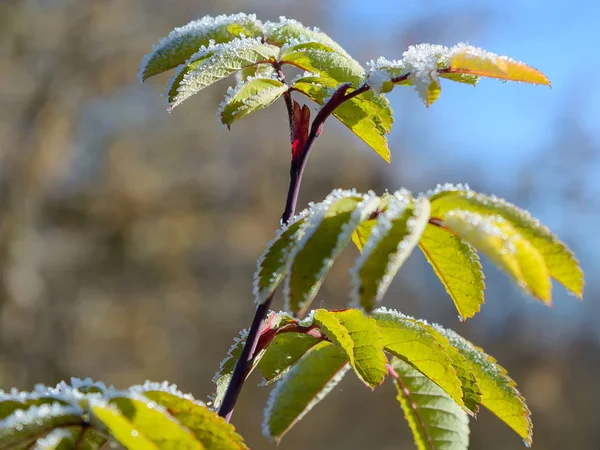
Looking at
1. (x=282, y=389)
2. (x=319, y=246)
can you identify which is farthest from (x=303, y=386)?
(x=319, y=246)

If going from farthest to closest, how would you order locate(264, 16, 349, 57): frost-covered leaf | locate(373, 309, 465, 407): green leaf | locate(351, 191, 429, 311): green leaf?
locate(264, 16, 349, 57): frost-covered leaf
locate(373, 309, 465, 407): green leaf
locate(351, 191, 429, 311): green leaf

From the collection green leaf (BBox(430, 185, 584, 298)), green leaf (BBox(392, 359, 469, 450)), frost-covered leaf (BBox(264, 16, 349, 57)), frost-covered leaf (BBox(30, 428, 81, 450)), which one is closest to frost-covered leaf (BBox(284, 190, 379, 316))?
green leaf (BBox(430, 185, 584, 298))

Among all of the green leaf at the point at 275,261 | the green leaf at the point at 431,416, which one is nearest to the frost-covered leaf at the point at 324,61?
the green leaf at the point at 275,261

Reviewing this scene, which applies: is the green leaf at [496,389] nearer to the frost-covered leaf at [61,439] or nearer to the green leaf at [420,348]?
the green leaf at [420,348]

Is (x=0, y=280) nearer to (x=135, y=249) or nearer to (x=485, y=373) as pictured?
(x=135, y=249)

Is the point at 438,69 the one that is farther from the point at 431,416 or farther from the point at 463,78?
the point at 431,416

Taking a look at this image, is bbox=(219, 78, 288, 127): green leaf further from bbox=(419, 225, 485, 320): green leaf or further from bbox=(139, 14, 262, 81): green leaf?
bbox=(419, 225, 485, 320): green leaf
